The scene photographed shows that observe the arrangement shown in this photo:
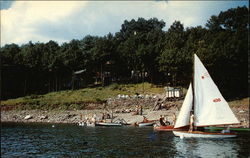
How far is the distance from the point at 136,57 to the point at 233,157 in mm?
Answer: 66819

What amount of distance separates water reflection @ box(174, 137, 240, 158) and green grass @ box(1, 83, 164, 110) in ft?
140

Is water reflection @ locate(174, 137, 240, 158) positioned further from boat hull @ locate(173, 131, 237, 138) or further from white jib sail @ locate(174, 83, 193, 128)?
white jib sail @ locate(174, 83, 193, 128)

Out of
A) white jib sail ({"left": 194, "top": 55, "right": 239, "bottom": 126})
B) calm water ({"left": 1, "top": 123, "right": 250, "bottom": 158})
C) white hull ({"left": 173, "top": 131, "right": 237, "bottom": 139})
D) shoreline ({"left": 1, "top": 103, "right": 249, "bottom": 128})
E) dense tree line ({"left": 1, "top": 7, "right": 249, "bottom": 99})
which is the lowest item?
calm water ({"left": 1, "top": 123, "right": 250, "bottom": 158})

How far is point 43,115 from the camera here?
70.1 metres

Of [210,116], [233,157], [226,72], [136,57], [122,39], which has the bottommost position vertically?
[233,157]

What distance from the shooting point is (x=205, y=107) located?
120ft

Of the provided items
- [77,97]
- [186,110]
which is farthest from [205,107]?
[77,97]

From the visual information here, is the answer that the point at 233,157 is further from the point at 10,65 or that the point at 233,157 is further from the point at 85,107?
the point at 10,65

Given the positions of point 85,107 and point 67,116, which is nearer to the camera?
point 67,116

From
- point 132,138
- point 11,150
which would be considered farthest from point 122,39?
point 11,150

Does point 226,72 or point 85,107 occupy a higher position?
point 226,72

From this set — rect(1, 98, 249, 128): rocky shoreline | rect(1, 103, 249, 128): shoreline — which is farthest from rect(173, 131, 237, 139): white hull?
rect(1, 98, 249, 128): rocky shoreline

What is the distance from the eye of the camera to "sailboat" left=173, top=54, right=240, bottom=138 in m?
35.5

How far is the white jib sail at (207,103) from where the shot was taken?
35562mm
